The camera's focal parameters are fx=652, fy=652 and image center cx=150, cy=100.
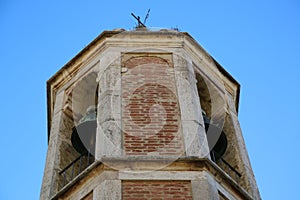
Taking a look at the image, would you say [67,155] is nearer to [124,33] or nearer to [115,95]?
[115,95]

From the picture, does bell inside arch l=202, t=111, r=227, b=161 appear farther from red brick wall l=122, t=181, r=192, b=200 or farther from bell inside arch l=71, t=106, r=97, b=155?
red brick wall l=122, t=181, r=192, b=200

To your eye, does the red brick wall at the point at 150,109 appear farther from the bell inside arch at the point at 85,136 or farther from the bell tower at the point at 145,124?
the bell inside arch at the point at 85,136

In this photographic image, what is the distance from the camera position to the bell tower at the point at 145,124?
26.4 feet

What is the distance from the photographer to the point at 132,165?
26.6 feet

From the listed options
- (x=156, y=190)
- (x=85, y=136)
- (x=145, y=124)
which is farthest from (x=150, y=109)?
(x=156, y=190)

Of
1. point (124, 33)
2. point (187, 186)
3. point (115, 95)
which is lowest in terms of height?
point (187, 186)

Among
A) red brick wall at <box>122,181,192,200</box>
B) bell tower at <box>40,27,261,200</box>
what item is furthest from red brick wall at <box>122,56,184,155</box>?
red brick wall at <box>122,181,192,200</box>

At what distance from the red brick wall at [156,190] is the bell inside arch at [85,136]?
2337mm

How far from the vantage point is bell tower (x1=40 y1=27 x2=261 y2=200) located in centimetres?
804

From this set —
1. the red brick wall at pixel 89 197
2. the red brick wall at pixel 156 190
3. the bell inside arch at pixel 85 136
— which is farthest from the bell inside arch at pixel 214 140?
the red brick wall at pixel 89 197

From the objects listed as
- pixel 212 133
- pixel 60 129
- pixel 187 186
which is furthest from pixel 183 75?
pixel 187 186

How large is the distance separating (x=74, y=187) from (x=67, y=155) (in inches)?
79.2

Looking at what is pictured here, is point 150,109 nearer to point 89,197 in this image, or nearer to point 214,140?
point 214,140

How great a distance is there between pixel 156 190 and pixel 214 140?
8.65 ft
